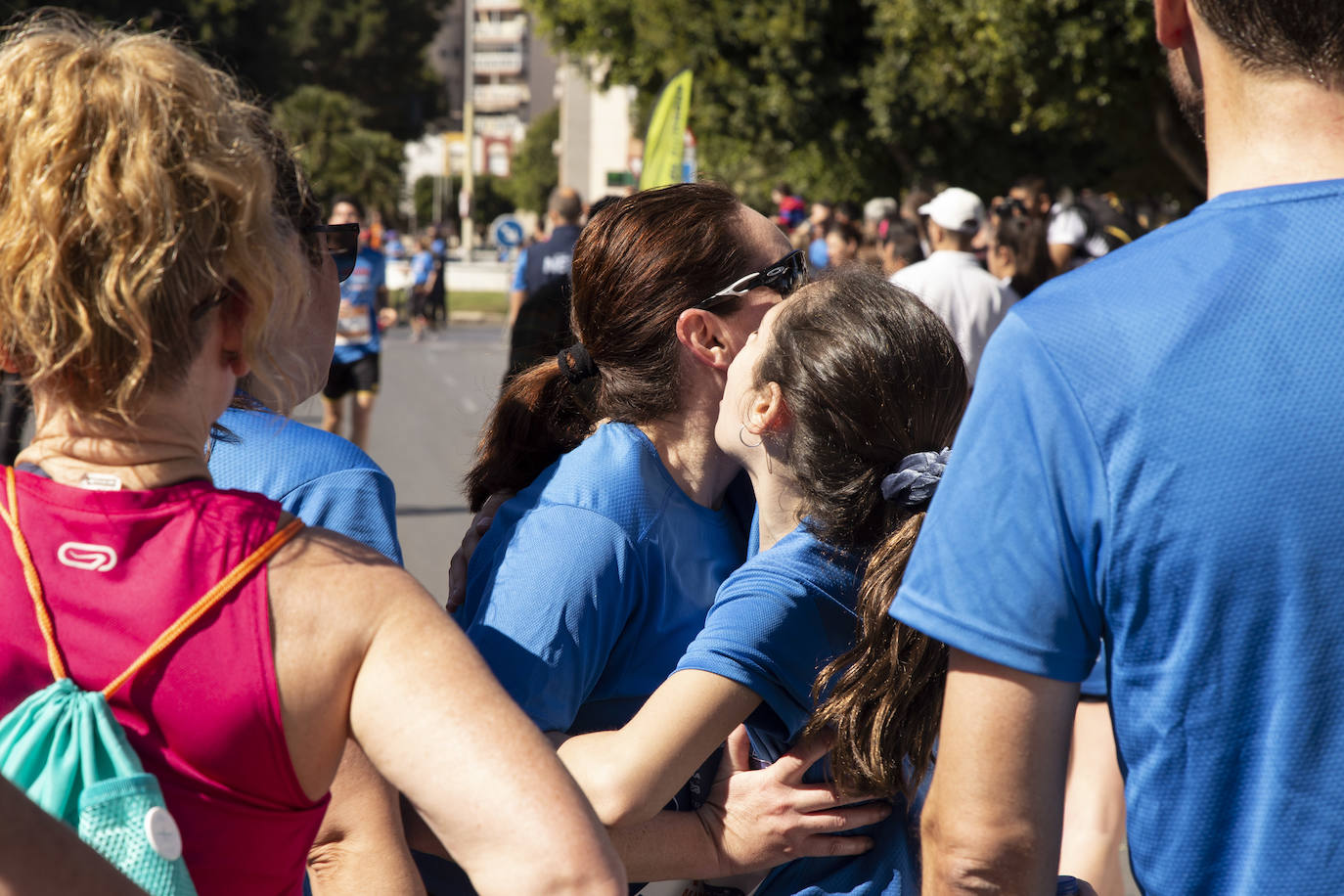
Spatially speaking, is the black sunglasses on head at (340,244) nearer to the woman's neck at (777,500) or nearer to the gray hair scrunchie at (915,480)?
the woman's neck at (777,500)

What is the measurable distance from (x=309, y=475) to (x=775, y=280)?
827mm

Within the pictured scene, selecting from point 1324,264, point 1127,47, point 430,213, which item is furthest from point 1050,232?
point 430,213

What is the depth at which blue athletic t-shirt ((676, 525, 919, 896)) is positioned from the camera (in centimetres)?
177

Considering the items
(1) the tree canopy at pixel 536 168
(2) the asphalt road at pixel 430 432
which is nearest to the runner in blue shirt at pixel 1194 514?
(2) the asphalt road at pixel 430 432

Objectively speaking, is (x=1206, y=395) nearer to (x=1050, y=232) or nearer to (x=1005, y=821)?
(x=1005, y=821)

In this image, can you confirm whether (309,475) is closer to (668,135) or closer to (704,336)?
(704,336)

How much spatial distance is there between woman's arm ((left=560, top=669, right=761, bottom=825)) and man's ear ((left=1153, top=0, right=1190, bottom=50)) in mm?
908

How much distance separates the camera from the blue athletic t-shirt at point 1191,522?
1.20 metres

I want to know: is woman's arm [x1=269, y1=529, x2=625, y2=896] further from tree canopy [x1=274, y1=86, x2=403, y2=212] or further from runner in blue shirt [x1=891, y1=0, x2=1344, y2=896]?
tree canopy [x1=274, y1=86, x2=403, y2=212]

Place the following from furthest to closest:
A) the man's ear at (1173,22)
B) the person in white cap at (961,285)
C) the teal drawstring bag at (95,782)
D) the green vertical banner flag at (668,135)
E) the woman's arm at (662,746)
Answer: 1. the green vertical banner flag at (668,135)
2. the person in white cap at (961,285)
3. the woman's arm at (662,746)
4. the man's ear at (1173,22)
5. the teal drawstring bag at (95,782)

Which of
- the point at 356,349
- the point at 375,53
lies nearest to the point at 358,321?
the point at 356,349

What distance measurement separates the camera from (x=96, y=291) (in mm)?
1144

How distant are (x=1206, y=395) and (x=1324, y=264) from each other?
0.15m

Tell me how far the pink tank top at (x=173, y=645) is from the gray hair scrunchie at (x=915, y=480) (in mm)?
868
